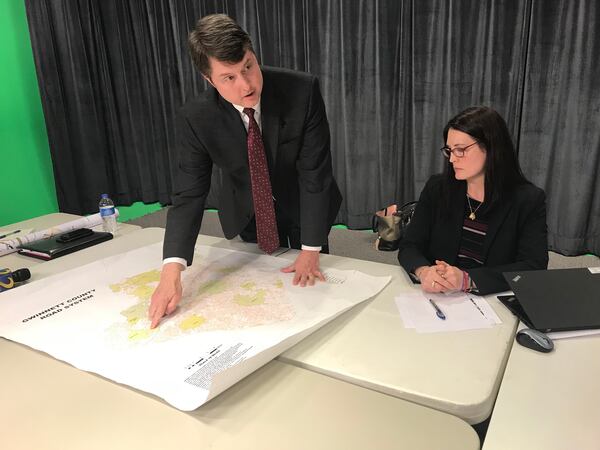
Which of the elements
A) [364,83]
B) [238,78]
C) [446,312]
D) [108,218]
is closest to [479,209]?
[446,312]

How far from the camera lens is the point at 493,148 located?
4.65 ft

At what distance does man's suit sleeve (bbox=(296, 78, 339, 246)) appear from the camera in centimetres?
145

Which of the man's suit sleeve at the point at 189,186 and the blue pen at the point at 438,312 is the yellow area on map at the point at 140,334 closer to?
the man's suit sleeve at the point at 189,186

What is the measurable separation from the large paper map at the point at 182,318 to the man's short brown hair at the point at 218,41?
0.60m

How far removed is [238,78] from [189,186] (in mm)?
407

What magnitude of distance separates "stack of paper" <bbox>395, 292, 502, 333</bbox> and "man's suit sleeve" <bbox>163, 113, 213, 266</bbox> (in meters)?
0.65

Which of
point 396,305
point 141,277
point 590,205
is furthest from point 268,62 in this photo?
point 396,305

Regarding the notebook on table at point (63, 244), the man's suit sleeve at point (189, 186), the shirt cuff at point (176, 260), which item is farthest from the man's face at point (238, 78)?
the notebook on table at point (63, 244)

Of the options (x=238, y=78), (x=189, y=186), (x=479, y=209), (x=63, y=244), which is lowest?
(x=63, y=244)

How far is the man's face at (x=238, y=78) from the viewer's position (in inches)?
46.6

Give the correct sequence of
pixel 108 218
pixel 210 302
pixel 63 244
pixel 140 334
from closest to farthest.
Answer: pixel 140 334, pixel 210 302, pixel 63 244, pixel 108 218

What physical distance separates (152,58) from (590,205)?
372 centimetres

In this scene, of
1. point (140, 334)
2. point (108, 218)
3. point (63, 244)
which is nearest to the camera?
point (140, 334)

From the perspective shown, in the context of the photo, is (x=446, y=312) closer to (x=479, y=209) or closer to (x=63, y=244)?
(x=479, y=209)
